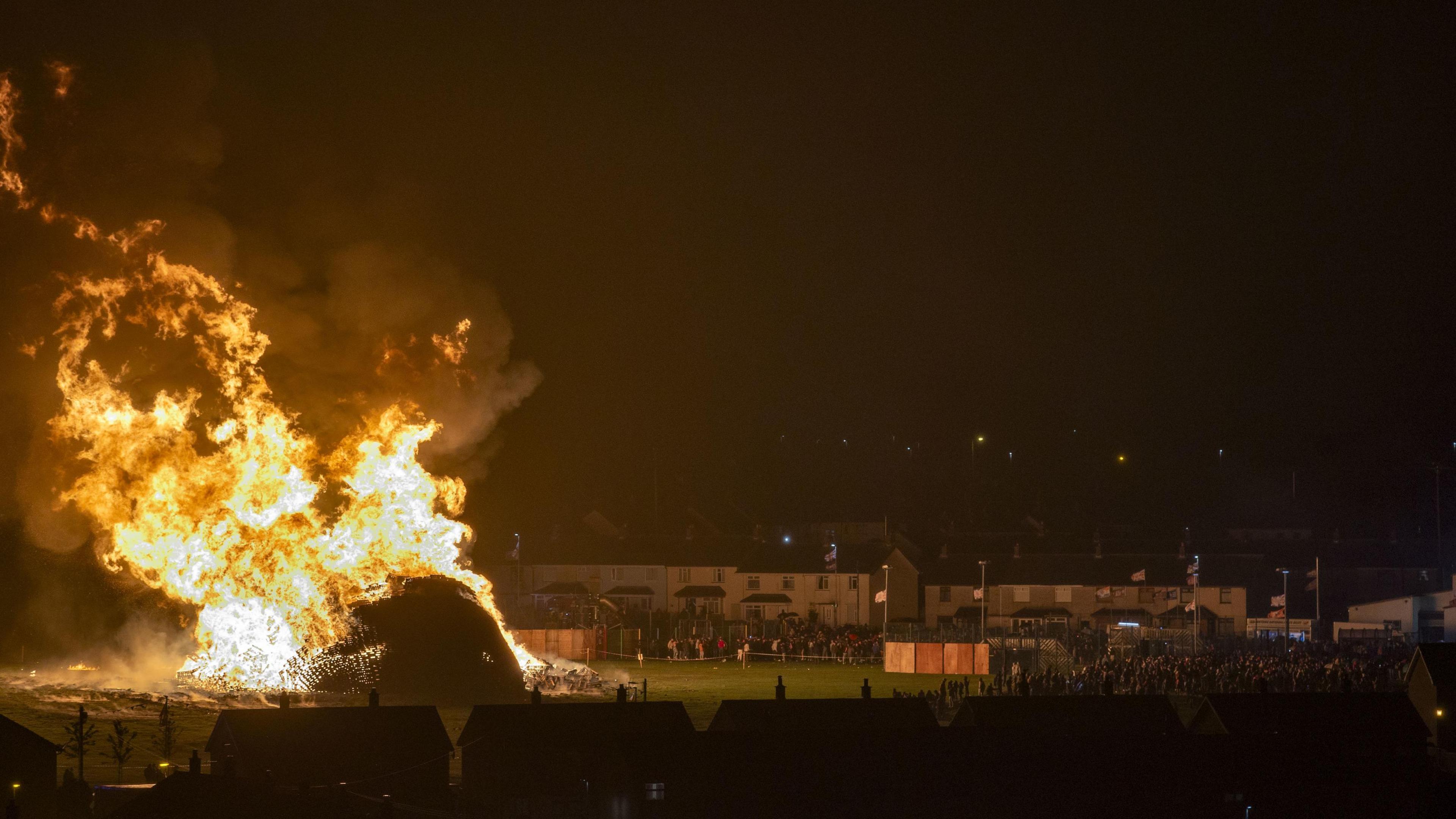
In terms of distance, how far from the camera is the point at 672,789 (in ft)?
114

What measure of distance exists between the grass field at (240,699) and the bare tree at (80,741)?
22 centimetres

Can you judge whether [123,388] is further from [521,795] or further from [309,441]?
[521,795]

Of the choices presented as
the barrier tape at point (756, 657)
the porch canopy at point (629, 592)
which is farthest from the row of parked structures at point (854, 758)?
the porch canopy at point (629, 592)

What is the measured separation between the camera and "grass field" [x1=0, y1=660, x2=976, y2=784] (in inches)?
1613

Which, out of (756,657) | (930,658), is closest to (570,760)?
(930,658)

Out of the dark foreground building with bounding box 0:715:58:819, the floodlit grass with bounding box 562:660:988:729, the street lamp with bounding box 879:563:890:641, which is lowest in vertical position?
the dark foreground building with bounding box 0:715:58:819

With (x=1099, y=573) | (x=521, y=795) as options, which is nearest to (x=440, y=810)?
(x=521, y=795)

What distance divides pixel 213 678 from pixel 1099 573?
62.1m

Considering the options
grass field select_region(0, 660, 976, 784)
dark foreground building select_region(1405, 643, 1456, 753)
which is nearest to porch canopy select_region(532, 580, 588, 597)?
grass field select_region(0, 660, 976, 784)

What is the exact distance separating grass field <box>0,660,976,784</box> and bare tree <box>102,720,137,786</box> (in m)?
0.19

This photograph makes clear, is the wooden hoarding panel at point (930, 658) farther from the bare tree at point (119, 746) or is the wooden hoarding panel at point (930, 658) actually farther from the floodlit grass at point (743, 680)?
the bare tree at point (119, 746)

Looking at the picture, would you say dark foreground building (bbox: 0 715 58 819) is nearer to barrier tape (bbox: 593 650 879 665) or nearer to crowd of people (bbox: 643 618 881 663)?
barrier tape (bbox: 593 650 879 665)

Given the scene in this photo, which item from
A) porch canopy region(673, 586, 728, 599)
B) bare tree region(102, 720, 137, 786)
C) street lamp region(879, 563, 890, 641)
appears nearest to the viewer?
bare tree region(102, 720, 137, 786)

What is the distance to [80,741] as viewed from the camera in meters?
35.8
